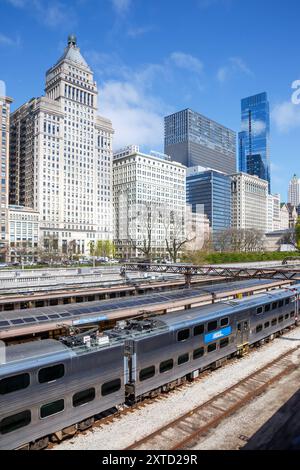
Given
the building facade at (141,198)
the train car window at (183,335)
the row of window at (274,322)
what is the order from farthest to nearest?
the building facade at (141,198) < the row of window at (274,322) < the train car window at (183,335)

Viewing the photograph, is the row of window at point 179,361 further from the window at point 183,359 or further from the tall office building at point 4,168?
the tall office building at point 4,168

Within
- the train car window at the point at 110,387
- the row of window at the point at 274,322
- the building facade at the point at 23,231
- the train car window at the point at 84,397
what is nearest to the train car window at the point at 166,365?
the train car window at the point at 110,387

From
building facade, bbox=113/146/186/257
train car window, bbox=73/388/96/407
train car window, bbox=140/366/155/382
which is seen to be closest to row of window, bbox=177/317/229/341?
train car window, bbox=140/366/155/382

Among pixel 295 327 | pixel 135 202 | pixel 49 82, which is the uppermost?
pixel 49 82

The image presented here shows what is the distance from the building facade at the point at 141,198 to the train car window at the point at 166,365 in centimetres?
13209

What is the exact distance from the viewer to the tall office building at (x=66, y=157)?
140m

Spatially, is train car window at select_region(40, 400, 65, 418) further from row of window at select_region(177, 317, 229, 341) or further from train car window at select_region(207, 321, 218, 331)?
train car window at select_region(207, 321, 218, 331)

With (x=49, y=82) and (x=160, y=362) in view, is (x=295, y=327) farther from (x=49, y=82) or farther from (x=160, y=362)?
(x=49, y=82)

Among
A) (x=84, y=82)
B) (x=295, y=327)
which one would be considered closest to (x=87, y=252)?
(x=84, y=82)

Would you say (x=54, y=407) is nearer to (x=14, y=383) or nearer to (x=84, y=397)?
(x=84, y=397)

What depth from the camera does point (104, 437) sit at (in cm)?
1445

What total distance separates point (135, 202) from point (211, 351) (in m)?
144

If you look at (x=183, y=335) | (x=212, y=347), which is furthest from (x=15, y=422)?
(x=212, y=347)

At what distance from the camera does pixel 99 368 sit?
580 inches
